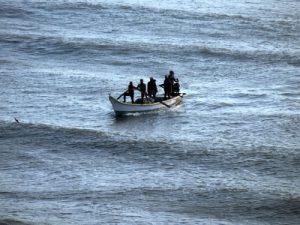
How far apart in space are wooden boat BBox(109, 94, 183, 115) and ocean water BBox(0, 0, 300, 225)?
1.64 feet

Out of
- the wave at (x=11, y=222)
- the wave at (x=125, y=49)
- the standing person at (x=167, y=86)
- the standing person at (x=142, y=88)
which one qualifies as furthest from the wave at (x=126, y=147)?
the wave at (x=125, y=49)

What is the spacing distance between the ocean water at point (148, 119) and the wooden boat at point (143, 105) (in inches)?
19.7

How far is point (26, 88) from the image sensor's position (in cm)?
5278

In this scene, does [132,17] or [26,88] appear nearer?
[26,88]

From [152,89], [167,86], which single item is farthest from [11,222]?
[167,86]

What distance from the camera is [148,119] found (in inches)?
1838

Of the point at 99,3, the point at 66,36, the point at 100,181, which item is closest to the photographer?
the point at 100,181

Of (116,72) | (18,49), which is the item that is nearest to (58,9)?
(18,49)

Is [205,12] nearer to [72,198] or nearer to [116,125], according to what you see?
[116,125]

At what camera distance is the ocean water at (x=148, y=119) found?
109 feet

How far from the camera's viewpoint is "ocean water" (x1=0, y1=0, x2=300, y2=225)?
109 feet

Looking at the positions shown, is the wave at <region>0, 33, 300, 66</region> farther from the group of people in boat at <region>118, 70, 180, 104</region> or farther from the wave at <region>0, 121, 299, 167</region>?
the wave at <region>0, 121, 299, 167</region>

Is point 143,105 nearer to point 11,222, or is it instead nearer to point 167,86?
point 167,86

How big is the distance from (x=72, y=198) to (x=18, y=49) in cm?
3311
